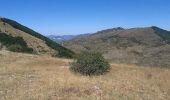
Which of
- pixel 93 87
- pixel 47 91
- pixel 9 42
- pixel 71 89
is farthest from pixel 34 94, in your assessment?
pixel 9 42

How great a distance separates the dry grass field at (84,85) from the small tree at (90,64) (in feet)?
2.37

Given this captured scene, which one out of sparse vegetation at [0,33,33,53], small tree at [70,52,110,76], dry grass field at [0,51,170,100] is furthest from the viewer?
sparse vegetation at [0,33,33,53]

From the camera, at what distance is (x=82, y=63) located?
29.5 meters

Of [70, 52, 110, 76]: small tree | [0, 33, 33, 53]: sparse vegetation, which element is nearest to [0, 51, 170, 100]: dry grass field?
[70, 52, 110, 76]: small tree

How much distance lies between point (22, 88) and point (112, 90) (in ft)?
18.5

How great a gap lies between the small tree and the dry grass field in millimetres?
724

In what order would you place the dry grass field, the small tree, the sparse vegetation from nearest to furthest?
the dry grass field < the small tree < the sparse vegetation

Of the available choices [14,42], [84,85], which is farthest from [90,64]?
[14,42]

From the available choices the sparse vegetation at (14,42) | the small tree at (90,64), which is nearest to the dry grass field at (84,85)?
the small tree at (90,64)

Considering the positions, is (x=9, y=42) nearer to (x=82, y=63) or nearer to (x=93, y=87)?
(x=82, y=63)

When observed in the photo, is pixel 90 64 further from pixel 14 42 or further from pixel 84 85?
pixel 14 42

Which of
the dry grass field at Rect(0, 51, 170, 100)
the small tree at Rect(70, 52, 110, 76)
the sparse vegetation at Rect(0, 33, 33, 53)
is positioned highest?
the sparse vegetation at Rect(0, 33, 33, 53)

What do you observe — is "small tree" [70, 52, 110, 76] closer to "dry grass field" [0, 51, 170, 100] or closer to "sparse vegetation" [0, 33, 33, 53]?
"dry grass field" [0, 51, 170, 100]

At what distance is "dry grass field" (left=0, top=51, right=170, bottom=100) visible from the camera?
19344 millimetres
